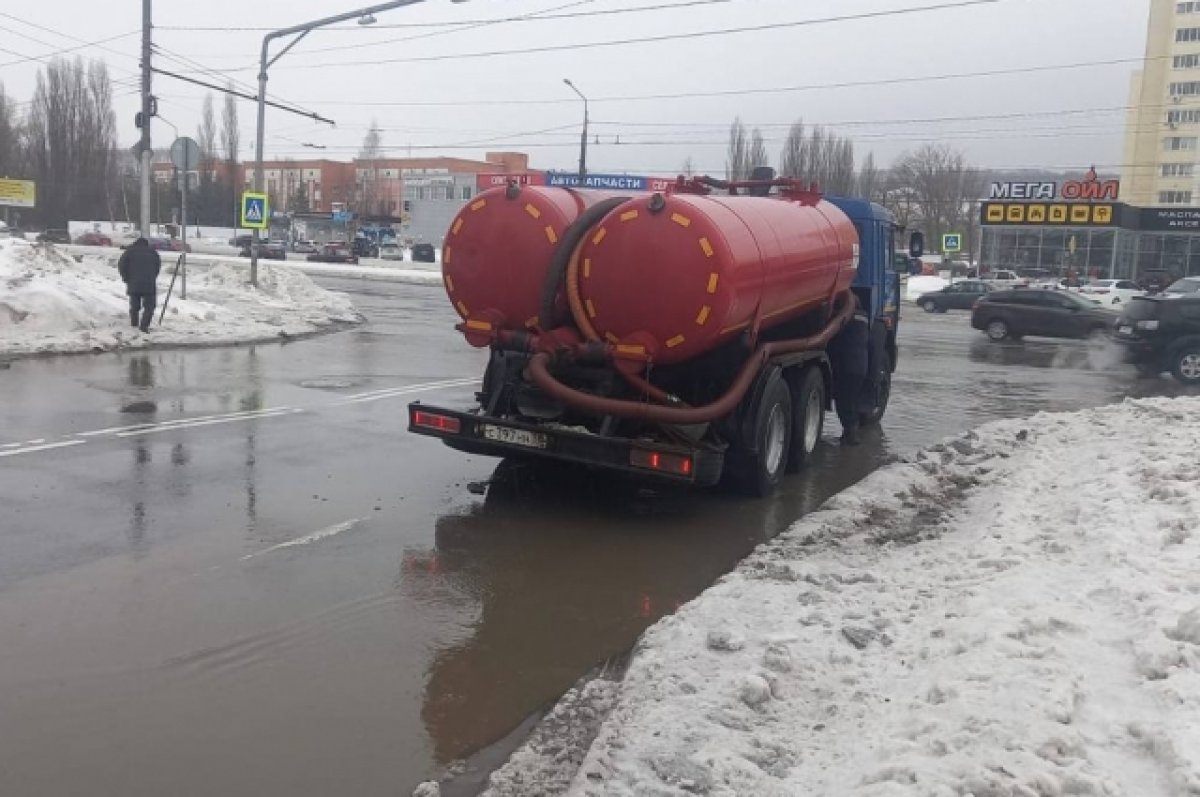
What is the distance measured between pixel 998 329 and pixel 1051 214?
93.1ft

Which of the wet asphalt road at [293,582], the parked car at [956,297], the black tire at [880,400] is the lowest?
the wet asphalt road at [293,582]

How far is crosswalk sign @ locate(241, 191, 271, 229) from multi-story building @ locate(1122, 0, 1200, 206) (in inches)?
3909

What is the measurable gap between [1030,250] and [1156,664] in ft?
213

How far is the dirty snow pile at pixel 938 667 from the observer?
3.82m

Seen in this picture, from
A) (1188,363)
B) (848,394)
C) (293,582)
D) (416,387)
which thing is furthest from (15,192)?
(293,582)

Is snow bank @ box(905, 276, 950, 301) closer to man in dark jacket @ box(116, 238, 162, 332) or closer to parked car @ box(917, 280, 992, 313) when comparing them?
parked car @ box(917, 280, 992, 313)

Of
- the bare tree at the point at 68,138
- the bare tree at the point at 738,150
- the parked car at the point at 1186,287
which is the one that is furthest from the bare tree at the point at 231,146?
the parked car at the point at 1186,287

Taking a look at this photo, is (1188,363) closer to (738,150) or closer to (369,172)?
(738,150)

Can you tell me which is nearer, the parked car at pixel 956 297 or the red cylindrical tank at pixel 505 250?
the red cylindrical tank at pixel 505 250

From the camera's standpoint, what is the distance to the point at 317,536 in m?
7.47

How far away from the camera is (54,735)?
4.36 meters

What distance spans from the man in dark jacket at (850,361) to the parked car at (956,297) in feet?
114

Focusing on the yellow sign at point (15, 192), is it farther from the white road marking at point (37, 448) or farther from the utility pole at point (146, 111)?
the white road marking at point (37, 448)

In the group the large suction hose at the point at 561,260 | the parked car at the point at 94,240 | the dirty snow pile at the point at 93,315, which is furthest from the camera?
the parked car at the point at 94,240
